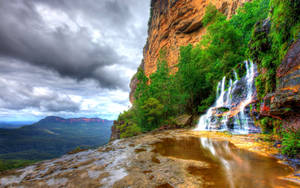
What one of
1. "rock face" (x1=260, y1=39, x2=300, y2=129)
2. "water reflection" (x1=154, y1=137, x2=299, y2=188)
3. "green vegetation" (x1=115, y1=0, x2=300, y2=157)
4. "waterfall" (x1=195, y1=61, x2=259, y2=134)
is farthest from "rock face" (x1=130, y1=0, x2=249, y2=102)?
"water reflection" (x1=154, y1=137, x2=299, y2=188)

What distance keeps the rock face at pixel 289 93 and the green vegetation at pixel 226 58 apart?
84 cm

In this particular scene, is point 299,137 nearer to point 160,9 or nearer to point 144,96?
point 144,96

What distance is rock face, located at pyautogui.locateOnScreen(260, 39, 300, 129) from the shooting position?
498cm

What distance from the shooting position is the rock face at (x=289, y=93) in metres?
4.98

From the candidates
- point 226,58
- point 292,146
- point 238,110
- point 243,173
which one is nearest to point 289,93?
point 292,146

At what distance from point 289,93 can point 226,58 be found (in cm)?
1317

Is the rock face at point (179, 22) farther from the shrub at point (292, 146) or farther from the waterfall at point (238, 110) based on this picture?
the shrub at point (292, 146)

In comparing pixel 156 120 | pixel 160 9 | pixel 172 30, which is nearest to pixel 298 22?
pixel 156 120

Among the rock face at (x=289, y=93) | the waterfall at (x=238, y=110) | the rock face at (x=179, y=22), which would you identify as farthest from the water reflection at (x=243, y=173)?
the rock face at (x=179, y=22)

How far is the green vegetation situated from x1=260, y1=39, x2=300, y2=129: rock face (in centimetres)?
84

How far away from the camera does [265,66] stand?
26.2 ft

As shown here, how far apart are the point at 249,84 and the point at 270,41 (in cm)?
351

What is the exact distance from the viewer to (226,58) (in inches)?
653

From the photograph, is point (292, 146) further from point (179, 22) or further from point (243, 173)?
point (179, 22)
